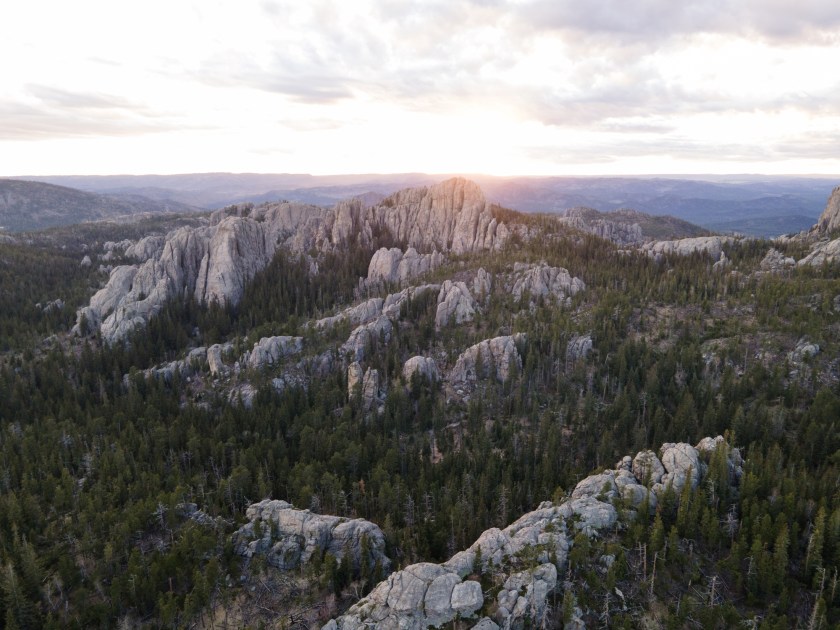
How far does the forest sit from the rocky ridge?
2.54 meters

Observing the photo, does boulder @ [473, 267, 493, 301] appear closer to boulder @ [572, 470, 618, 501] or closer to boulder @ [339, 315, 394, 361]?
boulder @ [339, 315, 394, 361]

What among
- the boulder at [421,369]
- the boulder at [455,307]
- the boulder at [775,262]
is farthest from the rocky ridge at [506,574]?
the boulder at [775,262]

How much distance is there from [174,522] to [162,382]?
6814cm

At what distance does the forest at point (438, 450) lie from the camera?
163 feet

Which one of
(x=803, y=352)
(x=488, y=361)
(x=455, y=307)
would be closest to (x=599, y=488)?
(x=488, y=361)

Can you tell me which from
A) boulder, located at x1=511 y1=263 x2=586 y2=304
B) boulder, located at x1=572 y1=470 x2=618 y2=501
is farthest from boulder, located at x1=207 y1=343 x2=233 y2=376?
boulder, located at x1=572 y1=470 x2=618 y2=501

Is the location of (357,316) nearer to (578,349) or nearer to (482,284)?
(482,284)

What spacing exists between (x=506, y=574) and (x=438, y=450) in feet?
156

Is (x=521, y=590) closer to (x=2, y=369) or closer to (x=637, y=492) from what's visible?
(x=637, y=492)

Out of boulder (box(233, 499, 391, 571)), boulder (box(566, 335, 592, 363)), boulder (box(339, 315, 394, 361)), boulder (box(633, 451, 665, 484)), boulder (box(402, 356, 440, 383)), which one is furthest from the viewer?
boulder (box(339, 315, 394, 361))

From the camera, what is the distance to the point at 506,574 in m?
47.9

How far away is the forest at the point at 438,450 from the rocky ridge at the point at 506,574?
254cm

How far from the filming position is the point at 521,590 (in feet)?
149

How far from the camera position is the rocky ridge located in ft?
145
